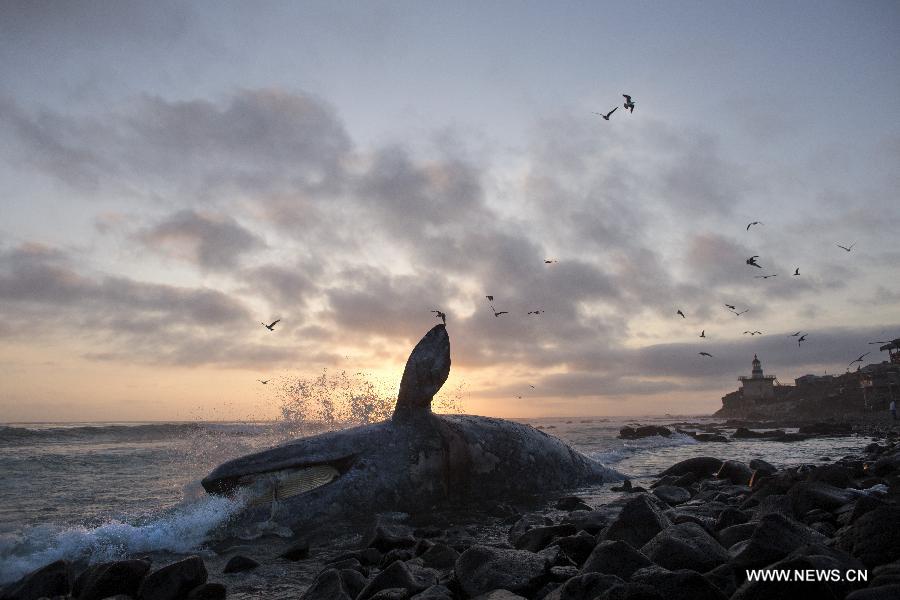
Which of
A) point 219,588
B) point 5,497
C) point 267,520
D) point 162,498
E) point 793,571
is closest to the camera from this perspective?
point 793,571

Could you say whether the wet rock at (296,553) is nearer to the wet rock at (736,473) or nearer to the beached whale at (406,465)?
the beached whale at (406,465)

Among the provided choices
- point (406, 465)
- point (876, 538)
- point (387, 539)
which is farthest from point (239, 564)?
point (876, 538)

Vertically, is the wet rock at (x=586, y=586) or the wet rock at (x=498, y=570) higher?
the wet rock at (x=586, y=586)

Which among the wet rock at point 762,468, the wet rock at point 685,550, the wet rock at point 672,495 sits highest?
the wet rock at point 685,550

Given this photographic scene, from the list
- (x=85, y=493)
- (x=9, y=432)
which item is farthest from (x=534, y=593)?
(x=9, y=432)

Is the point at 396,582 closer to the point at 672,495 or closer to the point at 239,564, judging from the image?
the point at 239,564

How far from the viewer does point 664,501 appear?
686cm

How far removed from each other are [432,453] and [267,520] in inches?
87.6

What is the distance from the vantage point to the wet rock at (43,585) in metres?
4.14

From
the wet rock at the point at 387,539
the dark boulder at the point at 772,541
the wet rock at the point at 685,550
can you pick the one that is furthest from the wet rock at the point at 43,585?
the dark boulder at the point at 772,541

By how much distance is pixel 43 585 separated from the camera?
13.7 feet

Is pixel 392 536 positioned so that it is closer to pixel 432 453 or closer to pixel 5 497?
pixel 432 453

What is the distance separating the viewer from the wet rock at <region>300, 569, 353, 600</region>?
11.3ft

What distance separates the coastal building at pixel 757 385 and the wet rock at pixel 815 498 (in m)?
97.8
